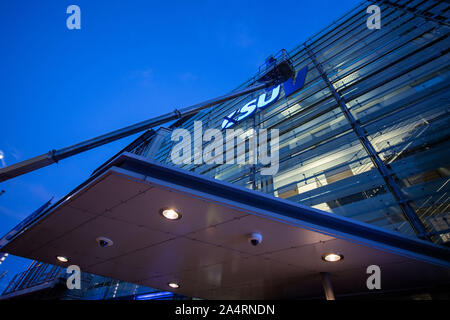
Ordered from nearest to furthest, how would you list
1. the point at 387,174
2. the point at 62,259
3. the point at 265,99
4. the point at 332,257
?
the point at 332,257 < the point at 62,259 < the point at 387,174 < the point at 265,99

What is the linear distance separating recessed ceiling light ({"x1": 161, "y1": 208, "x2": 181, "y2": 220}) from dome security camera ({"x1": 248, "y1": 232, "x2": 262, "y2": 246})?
1.10m

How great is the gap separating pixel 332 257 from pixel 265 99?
10276mm

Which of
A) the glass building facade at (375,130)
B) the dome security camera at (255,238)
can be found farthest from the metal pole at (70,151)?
Answer: the dome security camera at (255,238)

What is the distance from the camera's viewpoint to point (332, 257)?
3.66 meters

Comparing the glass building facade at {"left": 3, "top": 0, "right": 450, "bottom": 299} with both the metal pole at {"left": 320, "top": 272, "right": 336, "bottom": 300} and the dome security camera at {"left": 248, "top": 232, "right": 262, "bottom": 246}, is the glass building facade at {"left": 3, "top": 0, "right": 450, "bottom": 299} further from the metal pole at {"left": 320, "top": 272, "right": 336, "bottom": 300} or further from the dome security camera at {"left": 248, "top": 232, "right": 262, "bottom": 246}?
the dome security camera at {"left": 248, "top": 232, "right": 262, "bottom": 246}

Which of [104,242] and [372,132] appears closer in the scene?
[104,242]

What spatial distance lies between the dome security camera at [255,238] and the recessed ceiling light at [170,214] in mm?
1099

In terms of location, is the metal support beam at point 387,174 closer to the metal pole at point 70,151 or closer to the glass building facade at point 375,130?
the glass building facade at point 375,130

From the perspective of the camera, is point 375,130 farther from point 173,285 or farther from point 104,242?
point 104,242

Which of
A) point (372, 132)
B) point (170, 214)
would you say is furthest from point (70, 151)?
point (372, 132)

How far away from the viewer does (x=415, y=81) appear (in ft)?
22.0

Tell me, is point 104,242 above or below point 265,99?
below

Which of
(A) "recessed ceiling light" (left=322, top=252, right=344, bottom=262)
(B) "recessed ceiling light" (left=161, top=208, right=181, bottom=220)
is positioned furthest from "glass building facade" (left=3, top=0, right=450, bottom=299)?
(A) "recessed ceiling light" (left=322, top=252, right=344, bottom=262)

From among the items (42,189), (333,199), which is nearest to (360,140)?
(333,199)
